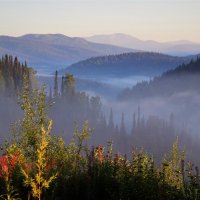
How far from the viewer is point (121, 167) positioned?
1150 centimetres

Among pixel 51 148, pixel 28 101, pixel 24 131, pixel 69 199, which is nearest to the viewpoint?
pixel 69 199

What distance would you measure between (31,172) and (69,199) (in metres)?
1.65

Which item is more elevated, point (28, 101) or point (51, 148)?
point (28, 101)

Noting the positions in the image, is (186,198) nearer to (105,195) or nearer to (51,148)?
(105,195)

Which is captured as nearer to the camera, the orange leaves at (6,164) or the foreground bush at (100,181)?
the orange leaves at (6,164)

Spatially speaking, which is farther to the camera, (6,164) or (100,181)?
(100,181)

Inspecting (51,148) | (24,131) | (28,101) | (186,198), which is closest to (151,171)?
(186,198)

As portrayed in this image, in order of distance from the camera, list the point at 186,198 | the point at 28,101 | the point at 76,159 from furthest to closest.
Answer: the point at 28,101
the point at 76,159
the point at 186,198

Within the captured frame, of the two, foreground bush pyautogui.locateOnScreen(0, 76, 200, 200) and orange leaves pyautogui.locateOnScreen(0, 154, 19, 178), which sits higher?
orange leaves pyautogui.locateOnScreen(0, 154, 19, 178)

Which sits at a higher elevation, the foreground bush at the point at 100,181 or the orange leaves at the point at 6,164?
the orange leaves at the point at 6,164

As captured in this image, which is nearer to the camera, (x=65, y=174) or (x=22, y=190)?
(x=22, y=190)

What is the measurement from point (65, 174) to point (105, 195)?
1.49 metres

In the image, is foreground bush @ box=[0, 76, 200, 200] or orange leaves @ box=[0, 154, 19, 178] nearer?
orange leaves @ box=[0, 154, 19, 178]

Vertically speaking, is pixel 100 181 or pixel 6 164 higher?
pixel 6 164
